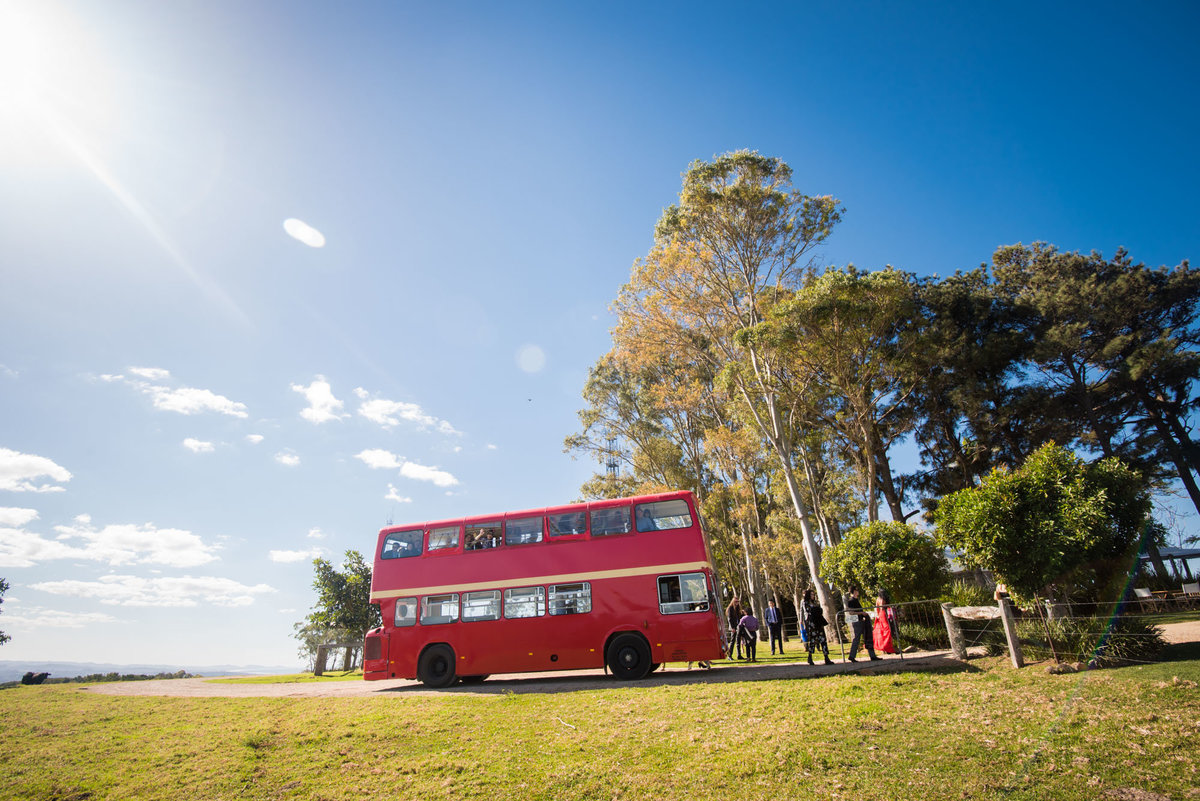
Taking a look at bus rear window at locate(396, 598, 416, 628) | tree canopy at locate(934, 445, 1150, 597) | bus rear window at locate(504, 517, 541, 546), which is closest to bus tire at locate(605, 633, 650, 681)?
bus rear window at locate(504, 517, 541, 546)

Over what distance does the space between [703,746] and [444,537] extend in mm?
9965

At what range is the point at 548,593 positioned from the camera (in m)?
13.8

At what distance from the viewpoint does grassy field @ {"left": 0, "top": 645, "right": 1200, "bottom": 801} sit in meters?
5.25

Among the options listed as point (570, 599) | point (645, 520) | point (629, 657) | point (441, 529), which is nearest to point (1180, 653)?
point (645, 520)

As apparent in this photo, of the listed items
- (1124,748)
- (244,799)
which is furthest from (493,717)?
(1124,748)

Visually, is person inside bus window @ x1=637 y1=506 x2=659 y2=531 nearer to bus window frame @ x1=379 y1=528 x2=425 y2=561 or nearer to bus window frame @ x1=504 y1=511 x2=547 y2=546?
bus window frame @ x1=504 y1=511 x2=547 y2=546

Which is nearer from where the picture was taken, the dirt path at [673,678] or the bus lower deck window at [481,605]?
the dirt path at [673,678]

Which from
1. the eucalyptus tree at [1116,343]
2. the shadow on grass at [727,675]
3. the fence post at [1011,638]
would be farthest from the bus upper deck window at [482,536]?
the eucalyptus tree at [1116,343]

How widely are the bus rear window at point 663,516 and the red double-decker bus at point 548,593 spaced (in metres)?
0.02

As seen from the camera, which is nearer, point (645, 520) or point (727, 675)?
point (727, 675)

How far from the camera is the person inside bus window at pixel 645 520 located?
44.0ft

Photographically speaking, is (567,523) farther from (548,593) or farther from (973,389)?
(973,389)

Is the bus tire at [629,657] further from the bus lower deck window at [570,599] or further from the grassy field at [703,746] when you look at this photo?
the grassy field at [703,746]

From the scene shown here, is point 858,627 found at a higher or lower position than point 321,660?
higher
